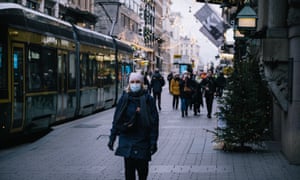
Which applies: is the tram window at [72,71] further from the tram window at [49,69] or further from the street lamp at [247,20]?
the street lamp at [247,20]

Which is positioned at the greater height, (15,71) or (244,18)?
(244,18)

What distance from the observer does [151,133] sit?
7.83 metres

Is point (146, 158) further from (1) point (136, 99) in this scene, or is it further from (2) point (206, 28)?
(2) point (206, 28)

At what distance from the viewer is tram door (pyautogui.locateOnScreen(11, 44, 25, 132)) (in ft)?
46.6

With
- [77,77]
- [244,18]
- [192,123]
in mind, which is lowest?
[192,123]

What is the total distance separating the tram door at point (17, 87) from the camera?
14.2 metres

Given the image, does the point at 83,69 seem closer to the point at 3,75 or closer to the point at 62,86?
the point at 62,86

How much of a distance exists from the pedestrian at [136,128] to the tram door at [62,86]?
35.5ft

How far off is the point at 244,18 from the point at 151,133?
834 cm

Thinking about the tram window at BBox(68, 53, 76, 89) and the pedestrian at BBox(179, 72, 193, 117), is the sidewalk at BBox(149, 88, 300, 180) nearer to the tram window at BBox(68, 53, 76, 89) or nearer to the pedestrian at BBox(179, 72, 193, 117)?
the tram window at BBox(68, 53, 76, 89)

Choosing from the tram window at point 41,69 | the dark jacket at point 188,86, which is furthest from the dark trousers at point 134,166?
the dark jacket at point 188,86

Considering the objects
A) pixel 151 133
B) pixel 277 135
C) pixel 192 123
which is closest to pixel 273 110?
pixel 277 135

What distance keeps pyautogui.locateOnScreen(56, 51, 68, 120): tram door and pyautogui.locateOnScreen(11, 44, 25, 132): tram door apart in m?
3.77

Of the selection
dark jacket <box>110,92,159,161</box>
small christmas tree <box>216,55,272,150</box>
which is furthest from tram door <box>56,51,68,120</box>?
dark jacket <box>110,92,159,161</box>
